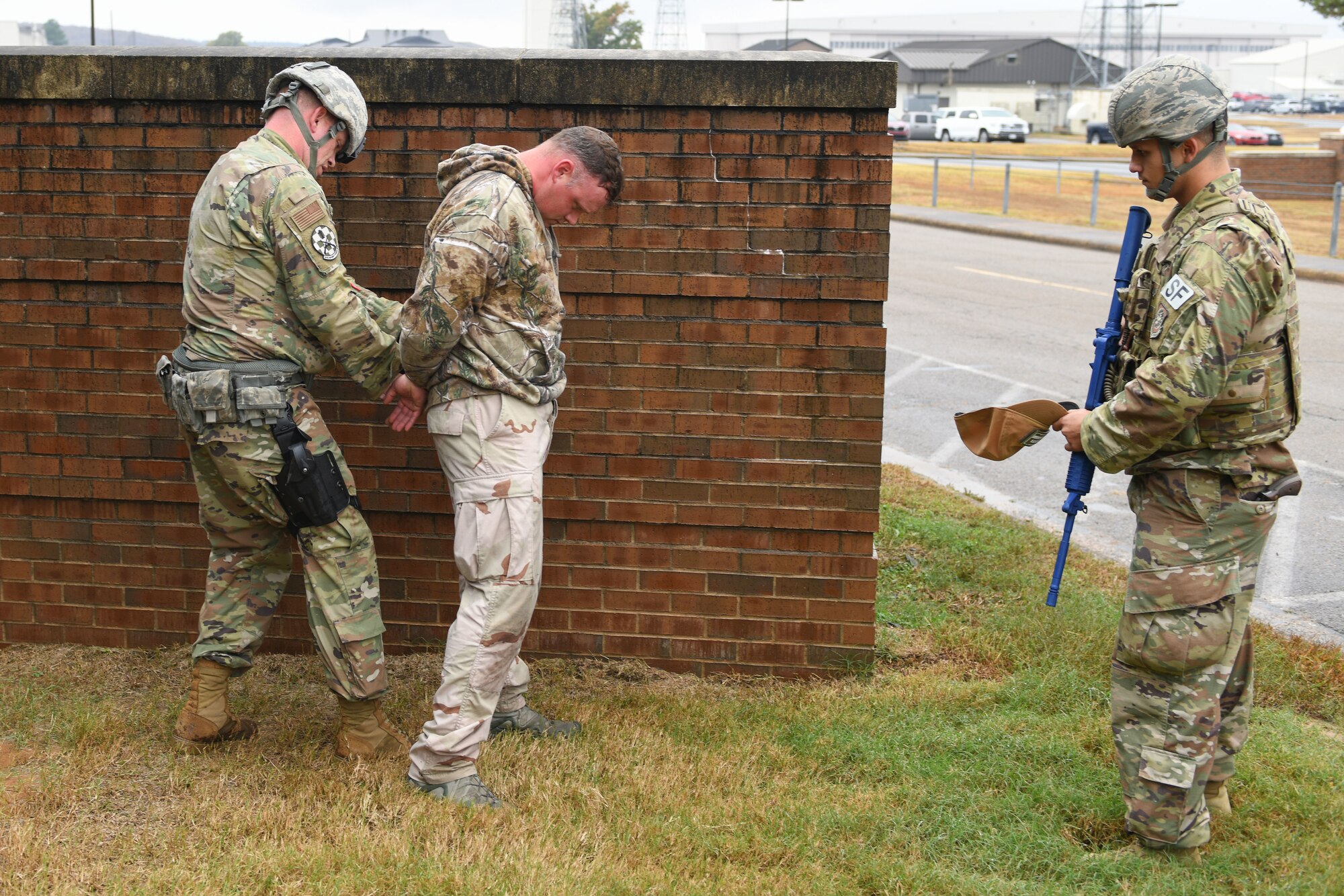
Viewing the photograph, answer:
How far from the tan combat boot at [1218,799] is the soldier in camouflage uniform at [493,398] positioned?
77.6 inches

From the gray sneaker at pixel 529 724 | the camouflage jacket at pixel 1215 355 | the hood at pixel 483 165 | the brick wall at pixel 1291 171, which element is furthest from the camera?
the brick wall at pixel 1291 171

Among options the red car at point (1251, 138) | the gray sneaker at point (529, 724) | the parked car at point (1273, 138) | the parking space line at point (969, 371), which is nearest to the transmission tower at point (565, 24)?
the parking space line at point (969, 371)

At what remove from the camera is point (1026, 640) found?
466 centimetres

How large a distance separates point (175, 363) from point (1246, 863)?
10.6 feet

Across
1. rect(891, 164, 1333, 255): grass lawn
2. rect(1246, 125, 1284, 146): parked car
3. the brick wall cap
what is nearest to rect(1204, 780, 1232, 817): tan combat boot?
the brick wall cap

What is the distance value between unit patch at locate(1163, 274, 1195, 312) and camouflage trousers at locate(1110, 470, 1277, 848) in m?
0.44

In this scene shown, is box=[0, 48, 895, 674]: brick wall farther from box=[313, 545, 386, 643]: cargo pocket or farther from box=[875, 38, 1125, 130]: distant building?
box=[875, 38, 1125, 130]: distant building

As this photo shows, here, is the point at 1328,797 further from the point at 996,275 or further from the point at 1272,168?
the point at 1272,168

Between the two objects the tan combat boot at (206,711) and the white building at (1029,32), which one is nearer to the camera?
the tan combat boot at (206,711)

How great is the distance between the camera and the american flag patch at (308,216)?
11.3 feet

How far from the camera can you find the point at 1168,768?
10.6 ft

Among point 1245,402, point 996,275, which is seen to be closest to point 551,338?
point 1245,402

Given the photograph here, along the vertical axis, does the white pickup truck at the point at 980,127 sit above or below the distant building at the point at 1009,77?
below

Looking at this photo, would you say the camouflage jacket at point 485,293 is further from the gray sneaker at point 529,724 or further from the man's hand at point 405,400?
the gray sneaker at point 529,724
